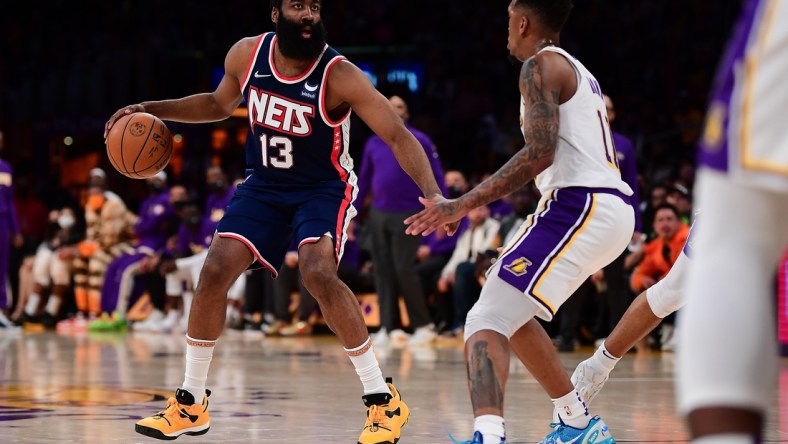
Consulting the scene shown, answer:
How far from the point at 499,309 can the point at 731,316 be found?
91.1 inches

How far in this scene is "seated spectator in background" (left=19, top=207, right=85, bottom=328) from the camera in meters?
16.5

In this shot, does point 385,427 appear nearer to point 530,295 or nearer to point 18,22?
point 530,295

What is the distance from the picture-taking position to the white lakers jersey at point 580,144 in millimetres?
4656

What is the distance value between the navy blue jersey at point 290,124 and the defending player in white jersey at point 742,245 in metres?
3.38

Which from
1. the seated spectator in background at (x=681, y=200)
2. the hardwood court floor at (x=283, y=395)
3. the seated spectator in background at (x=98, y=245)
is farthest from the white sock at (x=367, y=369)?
the seated spectator in background at (x=98, y=245)

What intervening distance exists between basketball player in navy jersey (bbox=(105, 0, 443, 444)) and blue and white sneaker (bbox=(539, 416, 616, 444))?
684mm

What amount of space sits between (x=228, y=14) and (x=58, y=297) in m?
8.47

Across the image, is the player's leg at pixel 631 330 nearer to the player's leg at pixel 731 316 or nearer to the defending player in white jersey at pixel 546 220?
the defending player in white jersey at pixel 546 220

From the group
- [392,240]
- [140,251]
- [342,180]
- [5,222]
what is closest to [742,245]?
[342,180]

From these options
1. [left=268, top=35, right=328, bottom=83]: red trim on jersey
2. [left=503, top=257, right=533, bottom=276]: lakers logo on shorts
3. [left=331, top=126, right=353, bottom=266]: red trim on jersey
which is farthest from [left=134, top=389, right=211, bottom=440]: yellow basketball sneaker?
[left=503, top=257, right=533, bottom=276]: lakers logo on shorts

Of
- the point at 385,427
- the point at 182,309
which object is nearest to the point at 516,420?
the point at 385,427

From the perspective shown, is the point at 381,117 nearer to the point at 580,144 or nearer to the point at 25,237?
the point at 580,144

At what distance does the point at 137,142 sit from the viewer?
19.1 feet

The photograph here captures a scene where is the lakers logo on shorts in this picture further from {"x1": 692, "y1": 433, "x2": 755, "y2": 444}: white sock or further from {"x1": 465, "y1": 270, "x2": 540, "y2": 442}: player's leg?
{"x1": 692, "y1": 433, "x2": 755, "y2": 444}: white sock
